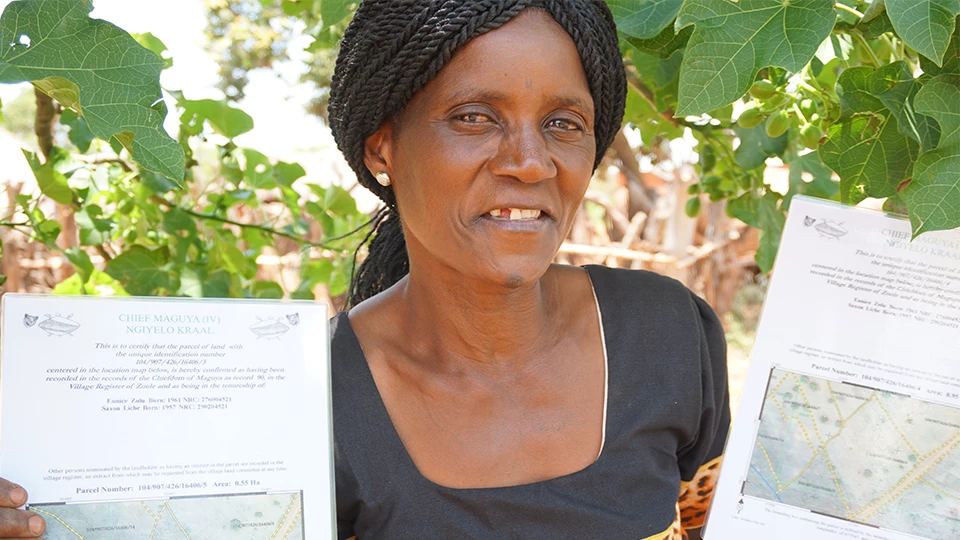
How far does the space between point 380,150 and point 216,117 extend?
32.9 inches

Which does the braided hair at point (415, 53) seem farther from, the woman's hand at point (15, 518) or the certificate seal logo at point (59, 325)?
the woman's hand at point (15, 518)

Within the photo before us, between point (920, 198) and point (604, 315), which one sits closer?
point (920, 198)

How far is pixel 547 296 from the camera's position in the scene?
6.53 feet

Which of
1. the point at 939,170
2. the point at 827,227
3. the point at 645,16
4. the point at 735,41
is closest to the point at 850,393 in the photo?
the point at 827,227

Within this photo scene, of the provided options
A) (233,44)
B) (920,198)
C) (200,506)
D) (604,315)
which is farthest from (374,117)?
(233,44)

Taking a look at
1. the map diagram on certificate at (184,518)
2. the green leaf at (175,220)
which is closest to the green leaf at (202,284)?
the green leaf at (175,220)

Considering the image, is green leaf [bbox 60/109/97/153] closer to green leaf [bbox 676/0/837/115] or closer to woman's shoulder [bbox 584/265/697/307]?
woman's shoulder [bbox 584/265/697/307]

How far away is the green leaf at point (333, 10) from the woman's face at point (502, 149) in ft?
1.30

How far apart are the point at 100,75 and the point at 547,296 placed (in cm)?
99

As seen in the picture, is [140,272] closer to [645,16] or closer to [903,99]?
[645,16]

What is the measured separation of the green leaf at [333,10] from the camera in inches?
78.9

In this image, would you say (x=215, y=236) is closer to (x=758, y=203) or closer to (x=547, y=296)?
(x=547, y=296)

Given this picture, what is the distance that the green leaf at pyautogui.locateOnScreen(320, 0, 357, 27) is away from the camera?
2.00 m

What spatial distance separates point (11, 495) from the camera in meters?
1.26
